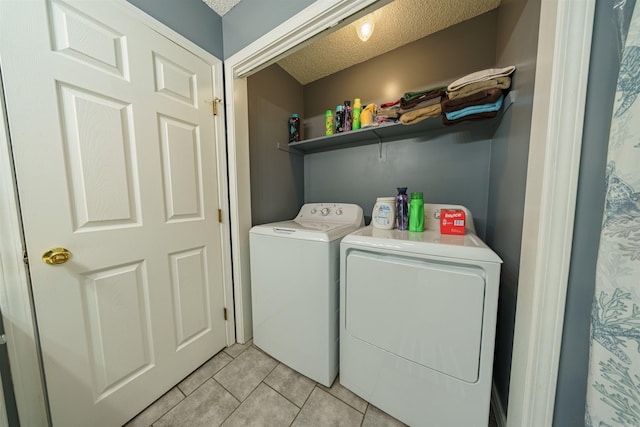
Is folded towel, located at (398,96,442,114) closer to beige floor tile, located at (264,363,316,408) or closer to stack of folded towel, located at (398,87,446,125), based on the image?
stack of folded towel, located at (398,87,446,125)

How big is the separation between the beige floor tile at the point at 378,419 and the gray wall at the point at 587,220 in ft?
2.26

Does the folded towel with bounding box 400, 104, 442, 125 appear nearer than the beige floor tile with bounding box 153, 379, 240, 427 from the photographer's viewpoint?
No

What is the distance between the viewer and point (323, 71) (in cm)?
194

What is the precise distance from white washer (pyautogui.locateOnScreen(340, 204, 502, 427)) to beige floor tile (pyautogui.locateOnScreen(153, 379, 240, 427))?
0.71 m

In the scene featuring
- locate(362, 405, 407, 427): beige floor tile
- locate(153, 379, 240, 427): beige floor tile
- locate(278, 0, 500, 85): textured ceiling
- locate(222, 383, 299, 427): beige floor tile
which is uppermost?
locate(278, 0, 500, 85): textured ceiling

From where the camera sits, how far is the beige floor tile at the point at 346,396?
1.11 metres

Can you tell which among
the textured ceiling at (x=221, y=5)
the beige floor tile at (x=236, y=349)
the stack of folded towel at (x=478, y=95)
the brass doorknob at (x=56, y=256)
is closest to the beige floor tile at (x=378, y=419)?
the beige floor tile at (x=236, y=349)

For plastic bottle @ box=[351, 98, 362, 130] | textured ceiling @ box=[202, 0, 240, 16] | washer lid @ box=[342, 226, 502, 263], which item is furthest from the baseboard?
textured ceiling @ box=[202, 0, 240, 16]

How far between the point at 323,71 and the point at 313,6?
3.26 ft

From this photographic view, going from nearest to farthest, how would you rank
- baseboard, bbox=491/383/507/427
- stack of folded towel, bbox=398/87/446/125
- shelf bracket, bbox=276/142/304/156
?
baseboard, bbox=491/383/507/427
stack of folded towel, bbox=398/87/446/125
shelf bracket, bbox=276/142/304/156

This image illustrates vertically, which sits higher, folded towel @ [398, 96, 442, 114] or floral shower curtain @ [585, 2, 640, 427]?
folded towel @ [398, 96, 442, 114]

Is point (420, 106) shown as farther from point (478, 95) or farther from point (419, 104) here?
point (478, 95)

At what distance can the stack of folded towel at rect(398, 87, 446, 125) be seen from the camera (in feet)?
4.11

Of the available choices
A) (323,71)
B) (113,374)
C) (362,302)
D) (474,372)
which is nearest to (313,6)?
(323,71)
